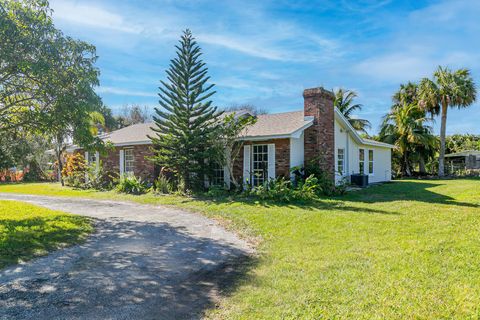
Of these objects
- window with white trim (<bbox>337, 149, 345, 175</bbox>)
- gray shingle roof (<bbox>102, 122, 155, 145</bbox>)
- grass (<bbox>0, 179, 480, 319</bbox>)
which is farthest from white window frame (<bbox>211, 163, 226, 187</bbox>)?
window with white trim (<bbox>337, 149, 345, 175</bbox>)

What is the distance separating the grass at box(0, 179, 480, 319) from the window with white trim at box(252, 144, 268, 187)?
478 cm

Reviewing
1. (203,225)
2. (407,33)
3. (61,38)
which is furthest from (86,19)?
(407,33)

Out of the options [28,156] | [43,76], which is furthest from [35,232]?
[28,156]

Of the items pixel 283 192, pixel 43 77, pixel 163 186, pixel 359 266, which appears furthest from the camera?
pixel 163 186

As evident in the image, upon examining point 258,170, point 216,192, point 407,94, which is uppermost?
point 407,94

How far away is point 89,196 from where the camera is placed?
15.2 metres

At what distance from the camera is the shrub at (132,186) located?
15625 mm

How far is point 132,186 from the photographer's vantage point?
51.7 feet

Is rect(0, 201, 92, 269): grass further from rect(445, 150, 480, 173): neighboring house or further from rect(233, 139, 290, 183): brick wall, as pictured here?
rect(445, 150, 480, 173): neighboring house

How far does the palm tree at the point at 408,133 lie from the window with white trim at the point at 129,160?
21.4m

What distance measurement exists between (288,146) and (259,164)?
1650 mm

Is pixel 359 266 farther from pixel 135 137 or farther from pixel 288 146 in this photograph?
pixel 135 137

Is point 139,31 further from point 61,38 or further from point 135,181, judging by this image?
point 135,181

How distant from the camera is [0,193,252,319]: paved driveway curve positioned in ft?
12.3
